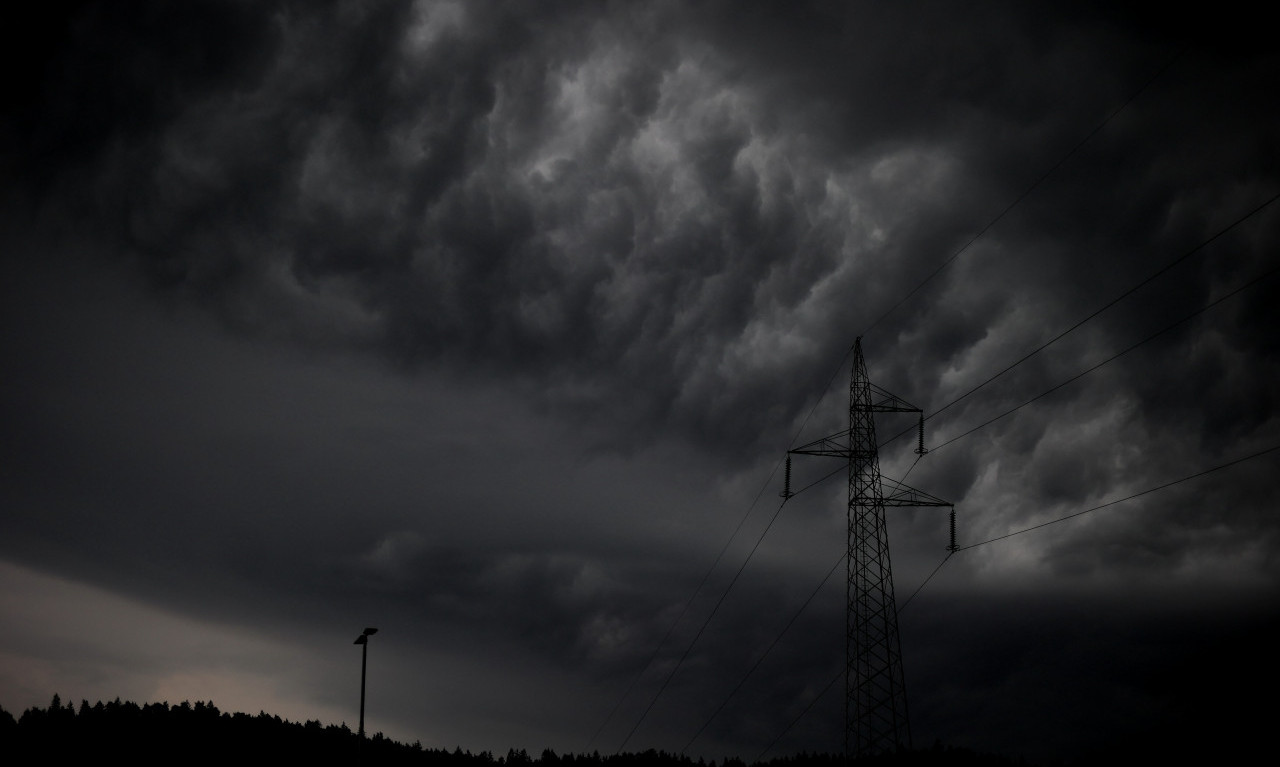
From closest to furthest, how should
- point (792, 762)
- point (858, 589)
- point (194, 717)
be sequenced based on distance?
point (858, 589) → point (792, 762) → point (194, 717)

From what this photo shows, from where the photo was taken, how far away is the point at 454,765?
106 meters

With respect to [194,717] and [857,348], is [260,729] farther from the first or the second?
[857,348]

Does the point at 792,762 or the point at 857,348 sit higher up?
the point at 857,348

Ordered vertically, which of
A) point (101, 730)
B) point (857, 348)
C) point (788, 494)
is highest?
point (857, 348)

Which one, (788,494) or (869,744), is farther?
(788,494)

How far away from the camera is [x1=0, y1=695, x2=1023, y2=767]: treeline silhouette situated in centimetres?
8231

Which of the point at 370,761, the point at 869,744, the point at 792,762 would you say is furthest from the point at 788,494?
the point at 370,761

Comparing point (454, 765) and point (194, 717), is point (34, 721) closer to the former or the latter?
point (194, 717)

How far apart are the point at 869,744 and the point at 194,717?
289ft

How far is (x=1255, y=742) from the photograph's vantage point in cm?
8562

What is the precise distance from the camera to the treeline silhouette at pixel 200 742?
82312 mm

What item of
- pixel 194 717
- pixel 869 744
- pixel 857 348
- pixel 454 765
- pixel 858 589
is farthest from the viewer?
pixel 454 765

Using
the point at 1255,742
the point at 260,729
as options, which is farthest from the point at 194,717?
the point at 1255,742

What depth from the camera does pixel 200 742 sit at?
89.2m
